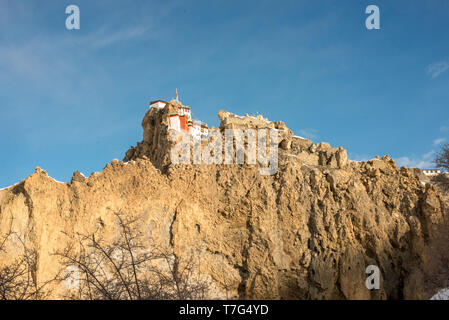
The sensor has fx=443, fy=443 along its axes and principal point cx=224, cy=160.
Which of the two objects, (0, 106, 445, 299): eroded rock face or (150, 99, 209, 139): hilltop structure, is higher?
(150, 99, 209, 139): hilltop structure

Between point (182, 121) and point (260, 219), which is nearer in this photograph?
point (260, 219)

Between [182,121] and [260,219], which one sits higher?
[182,121]

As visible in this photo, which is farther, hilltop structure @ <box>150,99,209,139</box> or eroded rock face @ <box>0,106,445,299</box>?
hilltop structure @ <box>150,99,209,139</box>

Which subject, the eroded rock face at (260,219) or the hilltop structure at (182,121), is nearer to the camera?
the eroded rock face at (260,219)

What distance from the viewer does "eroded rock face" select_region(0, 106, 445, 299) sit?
2388 cm

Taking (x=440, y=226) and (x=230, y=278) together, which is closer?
(x=230, y=278)

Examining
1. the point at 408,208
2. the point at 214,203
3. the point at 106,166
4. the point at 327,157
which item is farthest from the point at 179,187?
the point at 408,208

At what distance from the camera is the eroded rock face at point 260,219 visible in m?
23.9

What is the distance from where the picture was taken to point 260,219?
2675 cm

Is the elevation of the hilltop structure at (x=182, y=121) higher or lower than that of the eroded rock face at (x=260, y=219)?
higher

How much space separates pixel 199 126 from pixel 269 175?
11417 mm

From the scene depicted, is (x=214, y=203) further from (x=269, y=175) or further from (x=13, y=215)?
(x=13, y=215)
